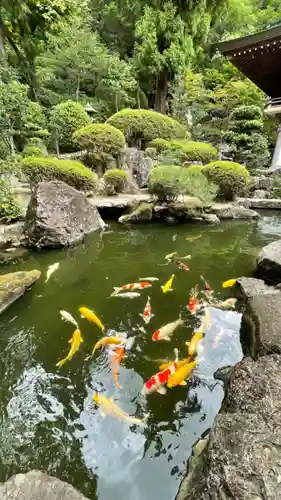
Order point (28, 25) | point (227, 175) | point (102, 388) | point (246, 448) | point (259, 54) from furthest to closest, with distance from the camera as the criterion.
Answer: point (28, 25)
point (227, 175)
point (259, 54)
point (102, 388)
point (246, 448)

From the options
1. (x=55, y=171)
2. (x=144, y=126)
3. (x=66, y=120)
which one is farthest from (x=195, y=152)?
(x=55, y=171)

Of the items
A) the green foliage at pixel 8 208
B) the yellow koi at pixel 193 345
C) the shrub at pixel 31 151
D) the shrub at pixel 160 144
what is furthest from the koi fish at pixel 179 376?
the shrub at pixel 160 144

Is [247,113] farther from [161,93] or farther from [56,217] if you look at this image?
[56,217]

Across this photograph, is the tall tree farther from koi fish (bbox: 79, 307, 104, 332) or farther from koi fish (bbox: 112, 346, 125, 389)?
koi fish (bbox: 112, 346, 125, 389)

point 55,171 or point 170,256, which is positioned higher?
point 55,171

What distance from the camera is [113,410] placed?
2926 millimetres

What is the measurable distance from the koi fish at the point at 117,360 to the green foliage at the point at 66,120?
1268 cm

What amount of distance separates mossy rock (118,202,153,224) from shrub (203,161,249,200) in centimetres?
279

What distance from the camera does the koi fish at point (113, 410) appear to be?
2.85 m

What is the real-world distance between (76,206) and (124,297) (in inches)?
165

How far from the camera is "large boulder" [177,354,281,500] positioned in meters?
1.66

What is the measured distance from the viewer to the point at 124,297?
522 cm

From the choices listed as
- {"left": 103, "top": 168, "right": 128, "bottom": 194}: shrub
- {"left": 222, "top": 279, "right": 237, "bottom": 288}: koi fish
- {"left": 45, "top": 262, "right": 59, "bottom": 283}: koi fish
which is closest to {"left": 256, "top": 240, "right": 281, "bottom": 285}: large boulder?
{"left": 222, "top": 279, "right": 237, "bottom": 288}: koi fish

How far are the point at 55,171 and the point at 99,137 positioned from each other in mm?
3232
